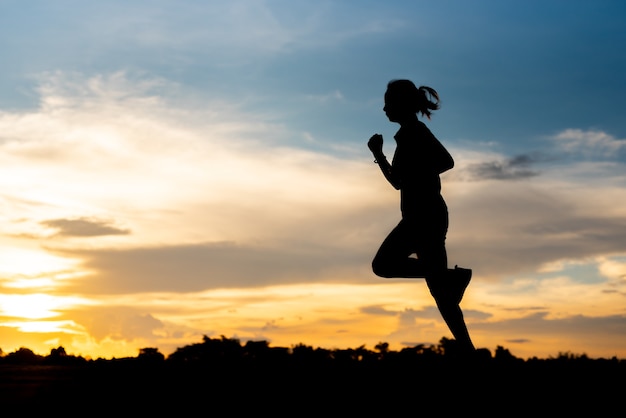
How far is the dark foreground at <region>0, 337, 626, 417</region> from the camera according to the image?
593 centimetres

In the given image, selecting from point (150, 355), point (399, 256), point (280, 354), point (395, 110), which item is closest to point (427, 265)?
point (399, 256)

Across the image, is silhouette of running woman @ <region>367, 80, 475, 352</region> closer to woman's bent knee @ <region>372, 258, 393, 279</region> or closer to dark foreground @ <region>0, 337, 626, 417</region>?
woman's bent knee @ <region>372, 258, 393, 279</region>

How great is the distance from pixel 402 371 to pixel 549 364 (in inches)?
94.5

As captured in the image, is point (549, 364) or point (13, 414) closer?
point (13, 414)

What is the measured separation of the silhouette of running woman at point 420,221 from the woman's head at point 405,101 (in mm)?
11

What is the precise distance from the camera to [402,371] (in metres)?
8.15

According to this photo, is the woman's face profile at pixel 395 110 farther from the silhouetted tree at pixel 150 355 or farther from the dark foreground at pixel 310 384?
the silhouetted tree at pixel 150 355

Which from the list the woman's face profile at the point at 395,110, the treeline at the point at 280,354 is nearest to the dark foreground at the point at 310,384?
the treeline at the point at 280,354

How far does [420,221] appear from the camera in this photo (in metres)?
7.04

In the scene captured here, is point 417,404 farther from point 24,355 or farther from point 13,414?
point 24,355

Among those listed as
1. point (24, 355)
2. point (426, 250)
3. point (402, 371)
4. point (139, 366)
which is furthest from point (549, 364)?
point (24, 355)

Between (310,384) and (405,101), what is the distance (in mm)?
3101

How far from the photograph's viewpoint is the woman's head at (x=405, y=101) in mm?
7324

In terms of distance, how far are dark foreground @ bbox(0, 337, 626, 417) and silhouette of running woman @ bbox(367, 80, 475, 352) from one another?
68 centimetres
